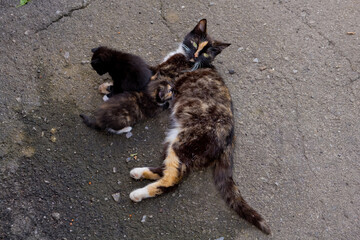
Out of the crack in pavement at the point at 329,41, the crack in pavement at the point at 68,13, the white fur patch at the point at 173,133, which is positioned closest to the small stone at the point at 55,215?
the white fur patch at the point at 173,133

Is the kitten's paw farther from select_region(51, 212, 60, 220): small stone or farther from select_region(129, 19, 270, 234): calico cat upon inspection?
select_region(51, 212, 60, 220): small stone

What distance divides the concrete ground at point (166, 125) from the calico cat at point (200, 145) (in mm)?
131

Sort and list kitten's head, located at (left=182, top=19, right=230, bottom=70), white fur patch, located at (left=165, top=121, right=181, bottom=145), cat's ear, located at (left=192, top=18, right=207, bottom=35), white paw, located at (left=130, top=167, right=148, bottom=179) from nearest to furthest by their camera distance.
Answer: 1. white paw, located at (left=130, top=167, right=148, bottom=179)
2. white fur patch, located at (left=165, top=121, right=181, bottom=145)
3. kitten's head, located at (left=182, top=19, right=230, bottom=70)
4. cat's ear, located at (left=192, top=18, right=207, bottom=35)

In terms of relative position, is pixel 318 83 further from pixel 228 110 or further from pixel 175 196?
pixel 175 196

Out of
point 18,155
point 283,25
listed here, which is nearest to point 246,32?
point 283,25

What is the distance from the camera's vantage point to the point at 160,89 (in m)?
3.28

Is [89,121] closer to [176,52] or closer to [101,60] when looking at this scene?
[101,60]

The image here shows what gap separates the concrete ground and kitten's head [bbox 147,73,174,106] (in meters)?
0.23

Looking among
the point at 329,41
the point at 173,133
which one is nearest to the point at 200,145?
the point at 173,133

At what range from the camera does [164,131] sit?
3.33 m

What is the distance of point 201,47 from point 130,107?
4.11ft

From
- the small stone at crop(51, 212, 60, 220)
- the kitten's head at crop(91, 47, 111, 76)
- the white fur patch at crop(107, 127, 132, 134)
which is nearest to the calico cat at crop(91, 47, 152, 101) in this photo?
the kitten's head at crop(91, 47, 111, 76)

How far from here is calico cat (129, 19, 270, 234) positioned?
285 centimetres

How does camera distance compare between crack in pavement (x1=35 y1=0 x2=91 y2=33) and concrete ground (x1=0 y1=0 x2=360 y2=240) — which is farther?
crack in pavement (x1=35 y1=0 x2=91 y2=33)
